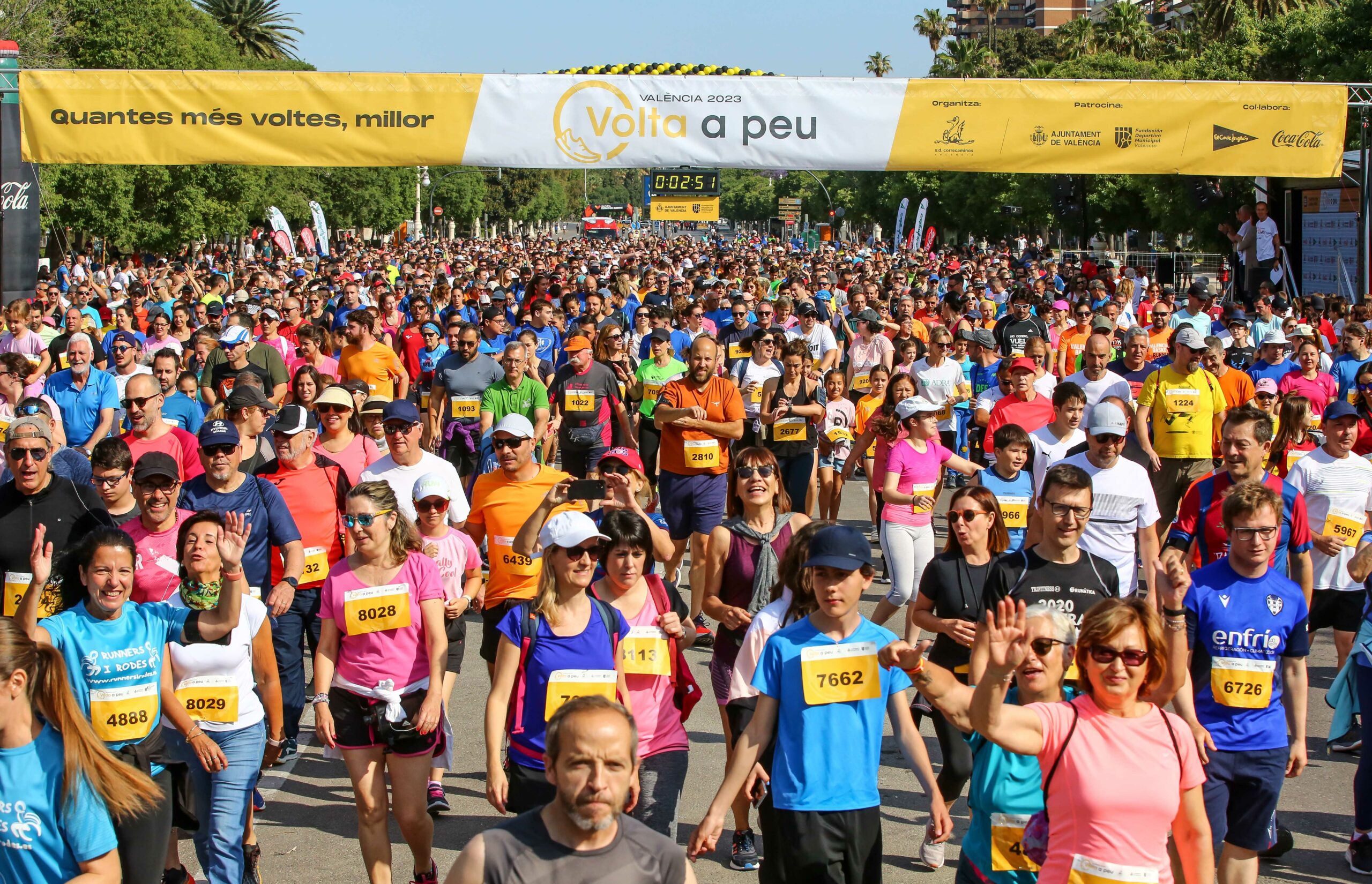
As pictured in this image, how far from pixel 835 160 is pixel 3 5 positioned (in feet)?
105

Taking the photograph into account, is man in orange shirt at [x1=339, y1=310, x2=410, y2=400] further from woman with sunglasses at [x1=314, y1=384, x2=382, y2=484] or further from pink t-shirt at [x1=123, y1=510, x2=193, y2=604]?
pink t-shirt at [x1=123, y1=510, x2=193, y2=604]

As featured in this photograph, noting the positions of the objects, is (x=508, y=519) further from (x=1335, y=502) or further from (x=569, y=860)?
(x=1335, y=502)

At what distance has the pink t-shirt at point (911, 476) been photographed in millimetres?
8312

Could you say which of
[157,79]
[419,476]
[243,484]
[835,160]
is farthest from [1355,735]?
[157,79]

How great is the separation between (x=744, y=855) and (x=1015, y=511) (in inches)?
113

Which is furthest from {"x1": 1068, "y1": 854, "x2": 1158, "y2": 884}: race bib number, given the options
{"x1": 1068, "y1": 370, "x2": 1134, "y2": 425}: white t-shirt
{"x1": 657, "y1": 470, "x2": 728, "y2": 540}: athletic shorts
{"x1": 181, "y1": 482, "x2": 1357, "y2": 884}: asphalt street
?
{"x1": 1068, "y1": 370, "x2": 1134, "y2": 425}: white t-shirt

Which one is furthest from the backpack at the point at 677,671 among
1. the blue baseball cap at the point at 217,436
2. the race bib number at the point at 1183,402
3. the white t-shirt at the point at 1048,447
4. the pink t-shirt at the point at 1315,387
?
the pink t-shirt at the point at 1315,387

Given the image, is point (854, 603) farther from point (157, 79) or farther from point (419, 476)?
point (157, 79)

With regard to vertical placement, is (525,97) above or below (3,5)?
below

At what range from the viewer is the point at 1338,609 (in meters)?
7.37

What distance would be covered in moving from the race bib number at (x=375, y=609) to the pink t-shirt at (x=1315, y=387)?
7.89 m

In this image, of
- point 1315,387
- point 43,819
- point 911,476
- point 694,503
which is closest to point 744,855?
point 43,819

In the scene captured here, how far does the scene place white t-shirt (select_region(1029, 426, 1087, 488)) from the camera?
27.8 feet

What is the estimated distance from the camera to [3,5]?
128 ft
